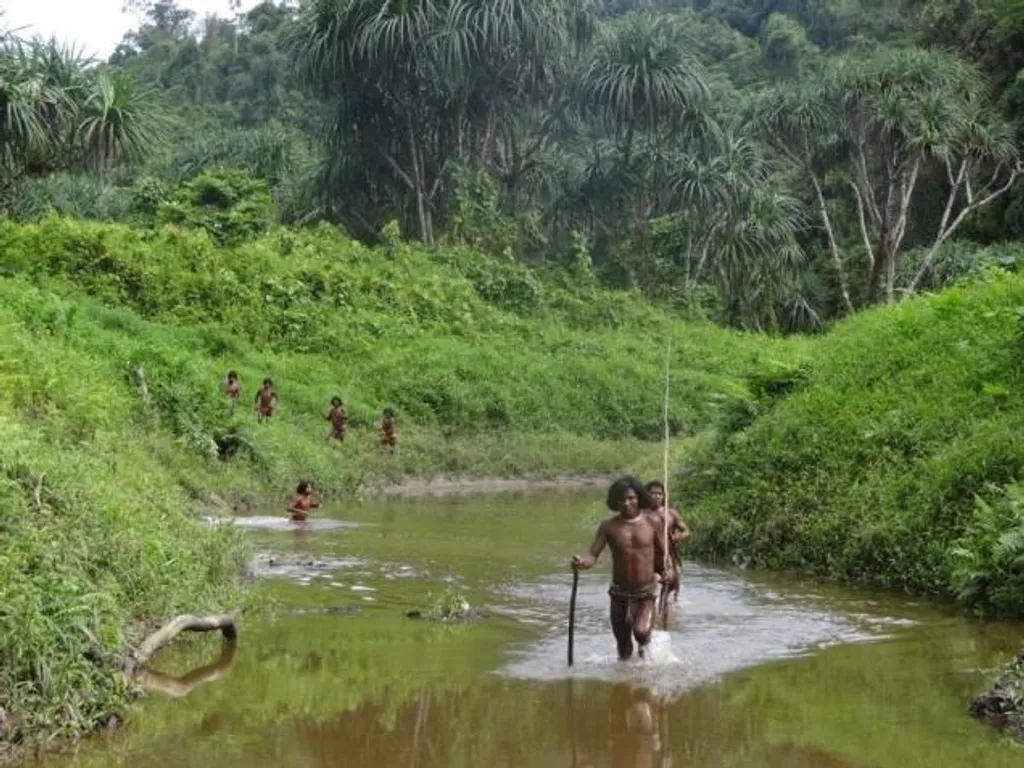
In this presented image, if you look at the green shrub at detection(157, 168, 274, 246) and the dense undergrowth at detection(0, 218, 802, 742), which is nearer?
the dense undergrowth at detection(0, 218, 802, 742)

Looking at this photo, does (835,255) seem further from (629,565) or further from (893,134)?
(629,565)

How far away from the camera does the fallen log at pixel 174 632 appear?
8.35 m

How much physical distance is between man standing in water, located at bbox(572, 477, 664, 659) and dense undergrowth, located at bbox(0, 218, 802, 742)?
307cm

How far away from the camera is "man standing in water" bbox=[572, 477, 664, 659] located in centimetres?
→ 975

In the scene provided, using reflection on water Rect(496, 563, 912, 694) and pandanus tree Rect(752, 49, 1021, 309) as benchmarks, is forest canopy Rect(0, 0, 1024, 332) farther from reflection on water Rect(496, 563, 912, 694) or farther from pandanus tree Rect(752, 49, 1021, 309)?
reflection on water Rect(496, 563, 912, 694)

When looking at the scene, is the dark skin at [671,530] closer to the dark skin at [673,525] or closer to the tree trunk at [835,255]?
the dark skin at [673,525]

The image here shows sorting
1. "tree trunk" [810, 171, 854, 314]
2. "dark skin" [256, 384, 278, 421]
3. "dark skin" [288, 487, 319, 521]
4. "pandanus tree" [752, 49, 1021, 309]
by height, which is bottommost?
"dark skin" [288, 487, 319, 521]

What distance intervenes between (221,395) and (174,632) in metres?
13.6

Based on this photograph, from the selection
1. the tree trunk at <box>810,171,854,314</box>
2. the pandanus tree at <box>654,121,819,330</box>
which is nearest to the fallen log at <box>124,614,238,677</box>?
the pandanus tree at <box>654,121,819,330</box>

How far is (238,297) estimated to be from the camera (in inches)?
1133

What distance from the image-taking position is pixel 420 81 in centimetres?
3766

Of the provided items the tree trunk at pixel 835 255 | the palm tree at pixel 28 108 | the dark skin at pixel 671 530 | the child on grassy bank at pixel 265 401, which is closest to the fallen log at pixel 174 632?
the dark skin at pixel 671 530

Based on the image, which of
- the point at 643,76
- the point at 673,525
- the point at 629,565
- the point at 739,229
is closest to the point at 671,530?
the point at 673,525

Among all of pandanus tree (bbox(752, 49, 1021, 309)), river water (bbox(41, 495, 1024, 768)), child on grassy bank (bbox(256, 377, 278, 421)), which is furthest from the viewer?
pandanus tree (bbox(752, 49, 1021, 309))
